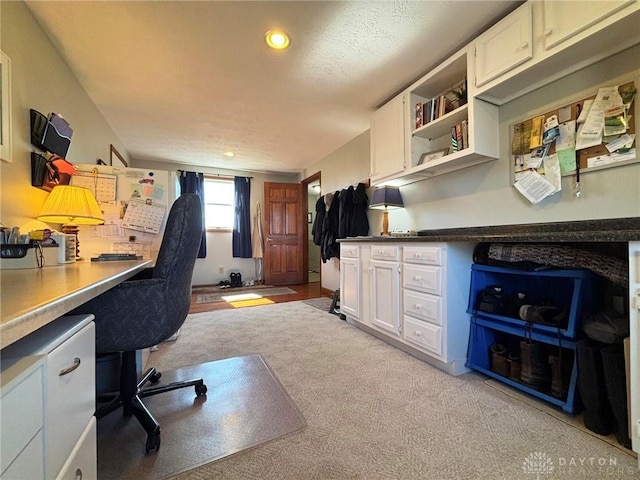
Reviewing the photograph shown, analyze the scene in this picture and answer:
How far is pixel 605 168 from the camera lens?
58.4 inches

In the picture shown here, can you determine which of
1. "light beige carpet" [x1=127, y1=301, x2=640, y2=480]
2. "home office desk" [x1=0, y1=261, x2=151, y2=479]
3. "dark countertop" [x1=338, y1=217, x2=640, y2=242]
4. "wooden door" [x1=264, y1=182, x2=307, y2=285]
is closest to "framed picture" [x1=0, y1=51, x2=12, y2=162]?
"home office desk" [x1=0, y1=261, x2=151, y2=479]

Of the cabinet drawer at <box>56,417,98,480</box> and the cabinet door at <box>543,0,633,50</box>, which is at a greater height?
the cabinet door at <box>543,0,633,50</box>

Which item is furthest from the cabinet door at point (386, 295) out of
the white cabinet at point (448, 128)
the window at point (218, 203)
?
the window at point (218, 203)

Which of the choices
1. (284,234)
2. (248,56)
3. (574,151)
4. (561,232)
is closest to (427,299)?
(561,232)

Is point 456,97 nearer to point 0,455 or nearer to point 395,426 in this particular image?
point 395,426

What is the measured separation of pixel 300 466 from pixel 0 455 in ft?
3.12

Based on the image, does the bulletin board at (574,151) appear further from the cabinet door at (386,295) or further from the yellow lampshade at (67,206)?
the yellow lampshade at (67,206)

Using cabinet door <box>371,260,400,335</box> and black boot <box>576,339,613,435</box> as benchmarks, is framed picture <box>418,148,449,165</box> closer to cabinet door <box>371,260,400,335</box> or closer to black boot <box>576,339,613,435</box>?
cabinet door <box>371,260,400,335</box>

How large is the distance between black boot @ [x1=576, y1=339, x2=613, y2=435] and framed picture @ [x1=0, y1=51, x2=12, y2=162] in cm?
298

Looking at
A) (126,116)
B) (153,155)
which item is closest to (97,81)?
(126,116)

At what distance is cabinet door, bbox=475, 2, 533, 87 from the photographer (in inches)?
60.8

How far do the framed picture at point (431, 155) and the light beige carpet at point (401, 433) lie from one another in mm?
1667

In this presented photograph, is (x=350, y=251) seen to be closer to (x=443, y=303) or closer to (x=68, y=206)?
(x=443, y=303)

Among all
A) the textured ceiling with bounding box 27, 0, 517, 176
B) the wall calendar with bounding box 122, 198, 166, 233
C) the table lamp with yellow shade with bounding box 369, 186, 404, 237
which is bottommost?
the wall calendar with bounding box 122, 198, 166, 233
